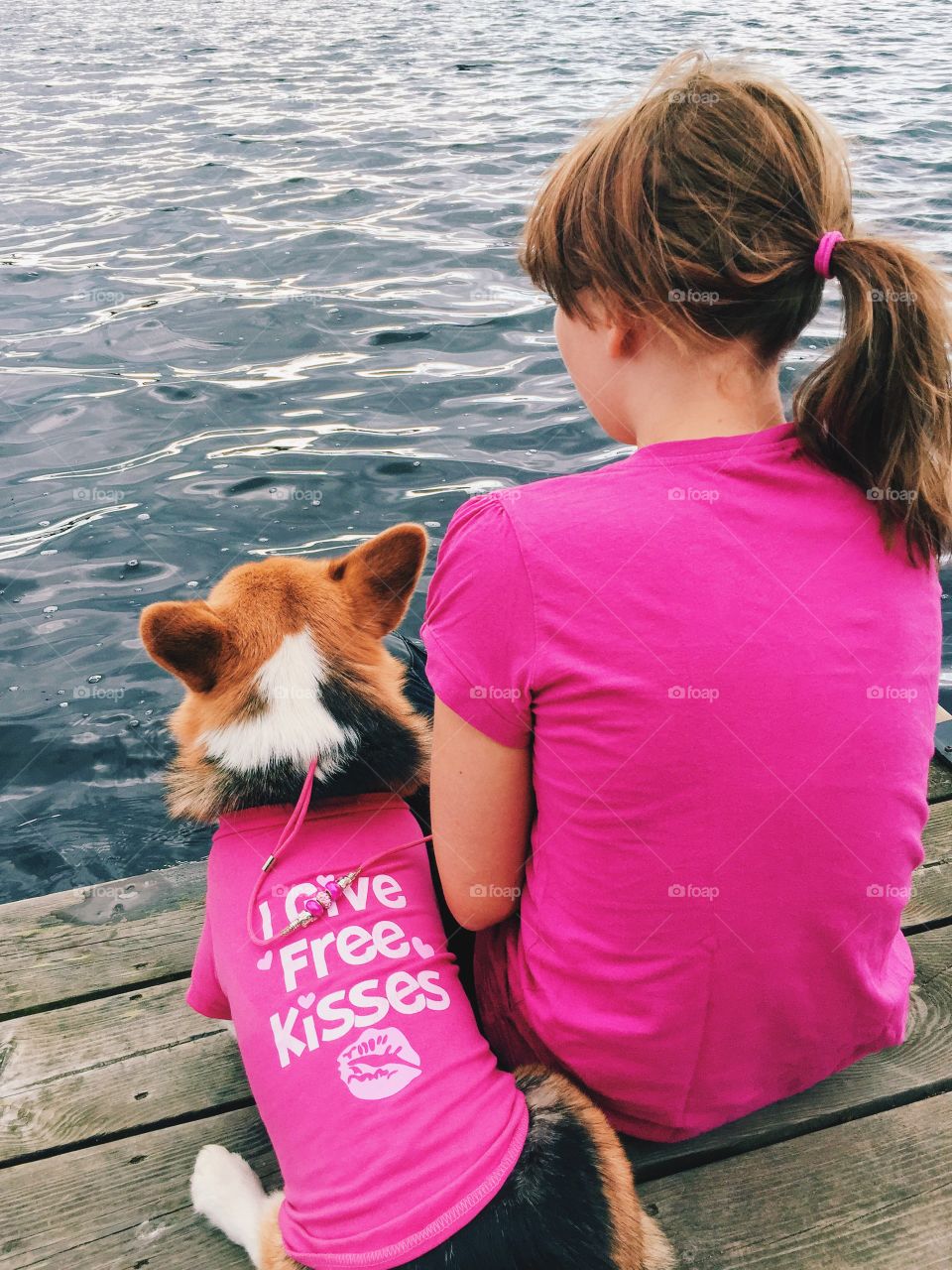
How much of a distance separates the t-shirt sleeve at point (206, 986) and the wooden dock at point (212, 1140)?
23 centimetres

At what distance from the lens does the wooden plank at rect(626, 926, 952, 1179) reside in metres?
2.11

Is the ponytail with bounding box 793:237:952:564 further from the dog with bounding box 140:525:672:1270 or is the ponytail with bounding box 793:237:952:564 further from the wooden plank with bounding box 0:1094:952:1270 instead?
the wooden plank with bounding box 0:1094:952:1270

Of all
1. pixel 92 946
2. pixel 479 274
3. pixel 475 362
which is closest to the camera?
pixel 92 946

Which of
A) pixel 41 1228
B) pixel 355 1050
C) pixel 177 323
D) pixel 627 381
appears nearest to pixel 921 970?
pixel 355 1050

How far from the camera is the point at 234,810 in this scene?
2.31 m

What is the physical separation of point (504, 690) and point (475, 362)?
6102mm

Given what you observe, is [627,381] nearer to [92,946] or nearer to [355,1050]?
[355,1050]

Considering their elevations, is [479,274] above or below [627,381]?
below

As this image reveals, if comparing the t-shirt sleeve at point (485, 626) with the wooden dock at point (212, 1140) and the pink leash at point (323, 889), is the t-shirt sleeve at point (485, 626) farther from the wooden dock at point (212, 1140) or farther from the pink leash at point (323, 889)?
the wooden dock at point (212, 1140)

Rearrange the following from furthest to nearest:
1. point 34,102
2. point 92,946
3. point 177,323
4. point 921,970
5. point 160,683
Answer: point 34,102, point 177,323, point 160,683, point 92,946, point 921,970

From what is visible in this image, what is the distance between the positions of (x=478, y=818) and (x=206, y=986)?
2.65 feet

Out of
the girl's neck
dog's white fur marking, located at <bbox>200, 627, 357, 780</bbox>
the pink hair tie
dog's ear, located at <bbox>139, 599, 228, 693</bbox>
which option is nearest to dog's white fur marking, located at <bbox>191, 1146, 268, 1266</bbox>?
dog's white fur marking, located at <bbox>200, 627, 357, 780</bbox>

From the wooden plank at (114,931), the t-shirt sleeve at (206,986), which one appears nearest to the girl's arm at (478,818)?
the t-shirt sleeve at (206,986)

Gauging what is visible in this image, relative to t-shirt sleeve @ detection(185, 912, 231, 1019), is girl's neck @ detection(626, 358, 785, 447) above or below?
above
